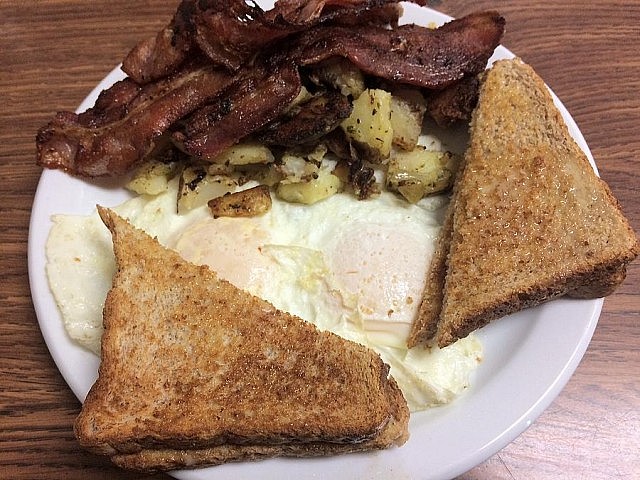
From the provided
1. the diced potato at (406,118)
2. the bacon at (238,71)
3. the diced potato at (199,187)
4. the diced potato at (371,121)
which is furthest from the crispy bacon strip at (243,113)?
the diced potato at (406,118)

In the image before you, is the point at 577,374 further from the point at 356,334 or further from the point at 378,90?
the point at 378,90

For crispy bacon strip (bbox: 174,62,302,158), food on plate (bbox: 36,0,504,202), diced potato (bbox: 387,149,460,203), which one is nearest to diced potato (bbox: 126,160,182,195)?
food on plate (bbox: 36,0,504,202)

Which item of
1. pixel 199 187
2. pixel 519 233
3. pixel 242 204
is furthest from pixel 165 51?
pixel 519 233

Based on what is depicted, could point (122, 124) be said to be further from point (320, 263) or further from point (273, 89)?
point (320, 263)

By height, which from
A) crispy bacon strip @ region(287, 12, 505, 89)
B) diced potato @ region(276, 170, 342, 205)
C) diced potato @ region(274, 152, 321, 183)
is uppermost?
crispy bacon strip @ region(287, 12, 505, 89)

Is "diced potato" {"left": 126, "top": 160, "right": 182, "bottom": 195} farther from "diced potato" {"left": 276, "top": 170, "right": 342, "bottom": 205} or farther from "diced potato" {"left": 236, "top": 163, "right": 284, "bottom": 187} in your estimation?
"diced potato" {"left": 276, "top": 170, "right": 342, "bottom": 205}
